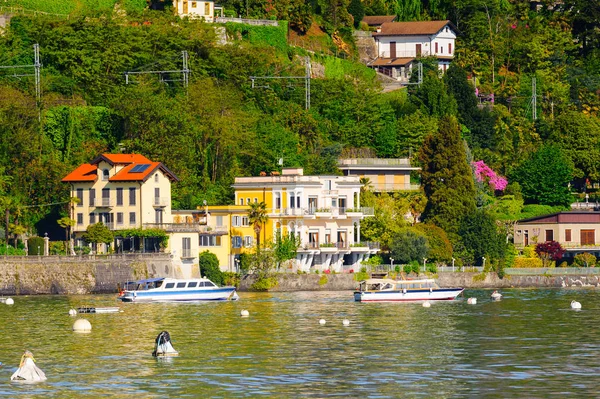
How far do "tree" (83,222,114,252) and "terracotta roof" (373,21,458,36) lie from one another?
210ft

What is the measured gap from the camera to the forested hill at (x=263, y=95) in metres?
130

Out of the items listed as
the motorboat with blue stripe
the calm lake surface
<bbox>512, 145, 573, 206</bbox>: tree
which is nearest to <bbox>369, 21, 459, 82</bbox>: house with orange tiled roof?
<bbox>512, 145, 573, 206</bbox>: tree

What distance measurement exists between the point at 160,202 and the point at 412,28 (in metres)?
61.4

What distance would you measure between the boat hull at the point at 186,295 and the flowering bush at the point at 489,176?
4785cm

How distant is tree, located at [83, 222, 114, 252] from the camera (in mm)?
115312

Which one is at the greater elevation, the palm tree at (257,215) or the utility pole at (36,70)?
the utility pole at (36,70)

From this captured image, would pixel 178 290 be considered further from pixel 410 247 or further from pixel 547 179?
pixel 547 179

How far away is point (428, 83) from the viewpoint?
158m

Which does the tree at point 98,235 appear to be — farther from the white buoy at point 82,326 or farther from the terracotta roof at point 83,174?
the white buoy at point 82,326

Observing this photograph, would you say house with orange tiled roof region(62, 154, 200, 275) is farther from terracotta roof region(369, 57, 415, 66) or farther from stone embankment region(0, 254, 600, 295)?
terracotta roof region(369, 57, 415, 66)

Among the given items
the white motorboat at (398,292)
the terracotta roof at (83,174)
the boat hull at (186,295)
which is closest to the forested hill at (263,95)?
the terracotta roof at (83,174)

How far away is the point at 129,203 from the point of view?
118 metres

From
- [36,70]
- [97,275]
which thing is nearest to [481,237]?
[97,275]

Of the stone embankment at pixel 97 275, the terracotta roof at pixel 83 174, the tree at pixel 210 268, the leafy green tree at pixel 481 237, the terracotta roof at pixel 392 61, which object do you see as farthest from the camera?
the terracotta roof at pixel 392 61
